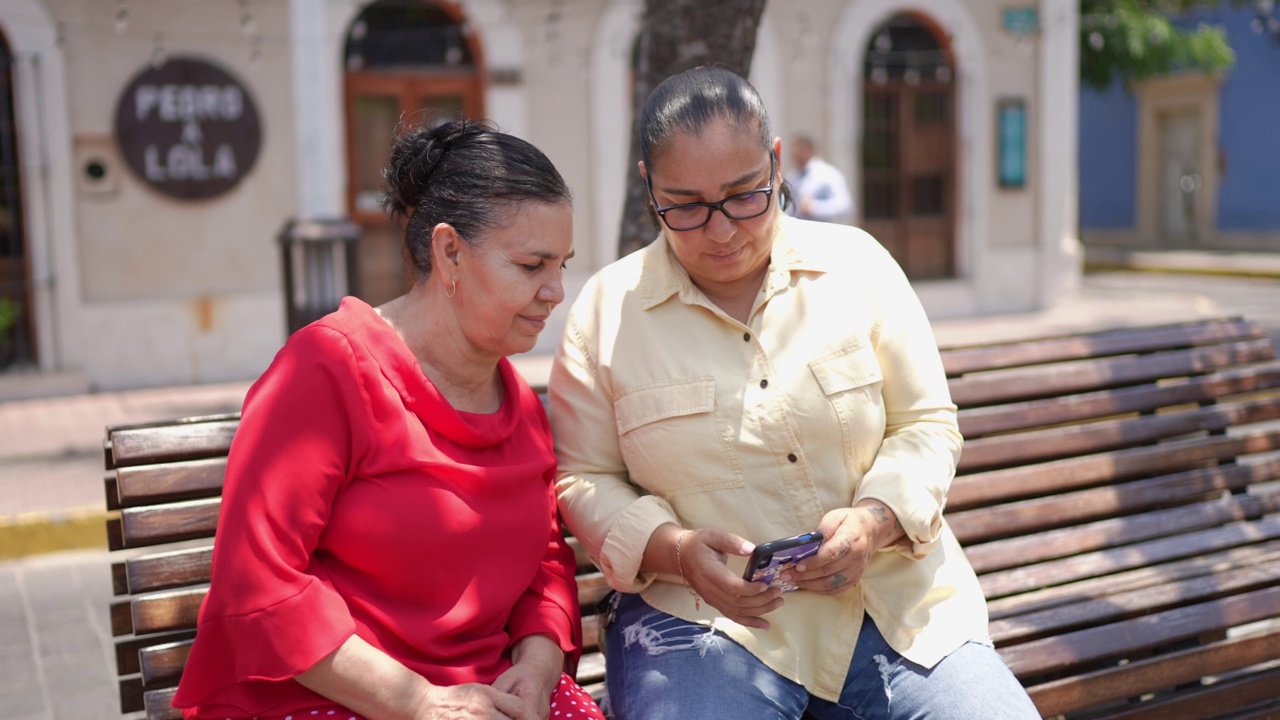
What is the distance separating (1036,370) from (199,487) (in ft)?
7.22

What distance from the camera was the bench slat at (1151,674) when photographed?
9.16 ft

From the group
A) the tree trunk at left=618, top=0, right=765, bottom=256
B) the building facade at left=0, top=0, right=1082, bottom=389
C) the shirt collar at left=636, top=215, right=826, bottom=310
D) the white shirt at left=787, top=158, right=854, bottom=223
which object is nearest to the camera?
the shirt collar at left=636, top=215, right=826, bottom=310

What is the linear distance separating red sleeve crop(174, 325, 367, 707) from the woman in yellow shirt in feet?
1.84

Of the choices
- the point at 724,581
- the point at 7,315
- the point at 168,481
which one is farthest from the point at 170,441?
the point at 7,315

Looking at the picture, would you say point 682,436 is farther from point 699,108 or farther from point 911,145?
point 911,145

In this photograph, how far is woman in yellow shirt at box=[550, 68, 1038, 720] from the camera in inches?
93.2

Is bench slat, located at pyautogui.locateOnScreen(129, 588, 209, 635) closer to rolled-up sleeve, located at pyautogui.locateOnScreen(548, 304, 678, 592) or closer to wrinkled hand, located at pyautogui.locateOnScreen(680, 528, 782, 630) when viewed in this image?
rolled-up sleeve, located at pyautogui.locateOnScreen(548, 304, 678, 592)

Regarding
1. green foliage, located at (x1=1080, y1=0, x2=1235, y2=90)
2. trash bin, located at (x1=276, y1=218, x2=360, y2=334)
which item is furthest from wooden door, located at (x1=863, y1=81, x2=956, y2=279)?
trash bin, located at (x1=276, y1=218, x2=360, y2=334)

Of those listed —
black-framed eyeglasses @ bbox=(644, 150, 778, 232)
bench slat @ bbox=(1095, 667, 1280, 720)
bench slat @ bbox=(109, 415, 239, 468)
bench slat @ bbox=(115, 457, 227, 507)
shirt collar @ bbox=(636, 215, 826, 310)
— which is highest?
black-framed eyeglasses @ bbox=(644, 150, 778, 232)

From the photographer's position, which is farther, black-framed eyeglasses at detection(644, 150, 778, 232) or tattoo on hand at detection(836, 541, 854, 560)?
black-framed eyeglasses at detection(644, 150, 778, 232)

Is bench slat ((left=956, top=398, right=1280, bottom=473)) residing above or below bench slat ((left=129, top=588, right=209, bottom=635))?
above

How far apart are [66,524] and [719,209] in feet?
16.2

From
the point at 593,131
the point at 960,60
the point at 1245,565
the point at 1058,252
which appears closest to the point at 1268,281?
the point at 1058,252

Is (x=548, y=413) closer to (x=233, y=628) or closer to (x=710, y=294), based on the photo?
(x=710, y=294)
